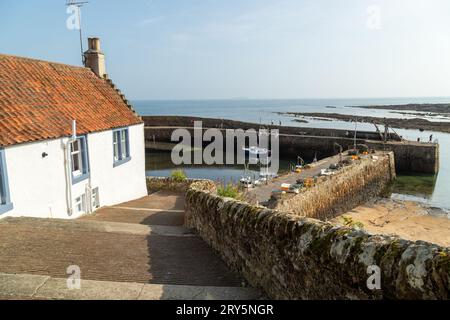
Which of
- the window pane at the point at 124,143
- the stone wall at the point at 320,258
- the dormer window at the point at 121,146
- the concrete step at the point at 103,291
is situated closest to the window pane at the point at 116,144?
the dormer window at the point at 121,146

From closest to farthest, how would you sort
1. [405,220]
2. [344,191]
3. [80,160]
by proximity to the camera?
[80,160], [405,220], [344,191]

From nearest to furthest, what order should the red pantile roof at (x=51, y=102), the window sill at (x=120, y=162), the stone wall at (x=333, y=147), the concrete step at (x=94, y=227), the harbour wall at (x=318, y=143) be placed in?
the concrete step at (x=94, y=227) → the red pantile roof at (x=51, y=102) → the window sill at (x=120, y=162) → the stone wall at (x=333, y=147) → the harbour wall at (x=318, y=143)

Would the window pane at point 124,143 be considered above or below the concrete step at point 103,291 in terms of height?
above

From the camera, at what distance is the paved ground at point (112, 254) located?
18.7ft

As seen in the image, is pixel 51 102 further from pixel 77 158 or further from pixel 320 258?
pixel 320 258

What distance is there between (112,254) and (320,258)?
15.0ft

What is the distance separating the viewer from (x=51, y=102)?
12445 millimetres

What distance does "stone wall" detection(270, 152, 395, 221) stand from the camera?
1871cm

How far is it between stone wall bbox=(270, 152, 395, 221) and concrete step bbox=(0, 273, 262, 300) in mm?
11196

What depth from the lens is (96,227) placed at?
8688 millimetres

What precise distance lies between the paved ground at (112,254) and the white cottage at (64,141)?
1587mm

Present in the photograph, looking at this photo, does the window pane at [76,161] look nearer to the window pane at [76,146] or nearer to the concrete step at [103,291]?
the window pane at [76,146]

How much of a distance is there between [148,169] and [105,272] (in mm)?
39301

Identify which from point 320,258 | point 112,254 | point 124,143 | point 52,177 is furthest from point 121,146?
point 320,258
